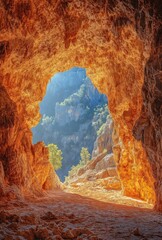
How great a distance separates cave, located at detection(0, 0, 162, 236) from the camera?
395 inches

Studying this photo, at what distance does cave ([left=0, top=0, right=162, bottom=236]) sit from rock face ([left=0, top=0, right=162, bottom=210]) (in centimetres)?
5

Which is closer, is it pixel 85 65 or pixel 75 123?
pixel 85 65

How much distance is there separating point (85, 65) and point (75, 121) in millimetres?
83029

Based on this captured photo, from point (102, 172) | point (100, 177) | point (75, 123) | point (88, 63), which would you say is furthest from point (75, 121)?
point (88, 63)

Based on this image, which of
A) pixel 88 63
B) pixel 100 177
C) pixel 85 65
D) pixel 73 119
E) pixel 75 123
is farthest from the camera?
pixel 73 119

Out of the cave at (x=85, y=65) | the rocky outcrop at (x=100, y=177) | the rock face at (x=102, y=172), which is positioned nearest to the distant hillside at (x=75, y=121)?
the rock face at (x=102, y=172)

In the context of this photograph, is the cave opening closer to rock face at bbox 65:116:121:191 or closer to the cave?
rock face at bbox 65:116:121:191

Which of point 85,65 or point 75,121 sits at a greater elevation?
point 75,121

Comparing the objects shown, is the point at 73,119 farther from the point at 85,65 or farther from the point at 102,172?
the point at 85,65

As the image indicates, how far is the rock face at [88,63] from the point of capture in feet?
33.2

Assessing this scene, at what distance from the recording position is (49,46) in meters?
14.6

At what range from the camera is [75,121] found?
101750 millimetres

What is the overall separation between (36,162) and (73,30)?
1043cm

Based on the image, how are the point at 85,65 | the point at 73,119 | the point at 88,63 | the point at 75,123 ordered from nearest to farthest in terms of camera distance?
the point at 88,63, the point at 85,65, the point at 75,123, the point at 73,119
